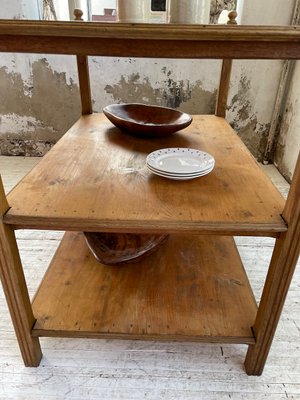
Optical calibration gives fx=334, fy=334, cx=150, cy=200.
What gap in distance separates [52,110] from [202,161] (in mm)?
1220

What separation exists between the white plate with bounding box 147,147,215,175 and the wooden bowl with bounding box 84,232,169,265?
210 millimetres

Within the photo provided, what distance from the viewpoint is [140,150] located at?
2.99 feet

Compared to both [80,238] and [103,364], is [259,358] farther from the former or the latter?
[80,238]

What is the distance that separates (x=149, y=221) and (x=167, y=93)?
126 centimetres

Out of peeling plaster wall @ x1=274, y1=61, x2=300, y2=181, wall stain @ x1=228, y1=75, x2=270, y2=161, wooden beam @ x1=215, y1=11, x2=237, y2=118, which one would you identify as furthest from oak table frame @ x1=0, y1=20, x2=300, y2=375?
wall stain @ x1=228, y1=75, x2=270, y2=161

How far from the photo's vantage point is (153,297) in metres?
0.79

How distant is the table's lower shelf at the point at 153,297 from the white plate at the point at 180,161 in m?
0.18

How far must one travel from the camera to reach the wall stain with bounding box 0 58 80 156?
66.2 inches

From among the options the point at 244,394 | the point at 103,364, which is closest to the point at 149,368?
the point at 103,364

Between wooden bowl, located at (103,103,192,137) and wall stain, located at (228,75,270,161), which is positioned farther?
wall stain, located at (228,75,270,161)

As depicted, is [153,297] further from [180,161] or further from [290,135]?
[290,135]

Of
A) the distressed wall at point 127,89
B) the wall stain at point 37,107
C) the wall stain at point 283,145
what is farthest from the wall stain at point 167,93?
the wall stain at point 283,145

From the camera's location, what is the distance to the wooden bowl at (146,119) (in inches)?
37.9

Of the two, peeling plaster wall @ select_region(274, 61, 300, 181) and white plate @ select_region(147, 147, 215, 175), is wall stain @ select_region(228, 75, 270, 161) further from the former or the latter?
white plate @ select_region(147, 147, 215, 175)
